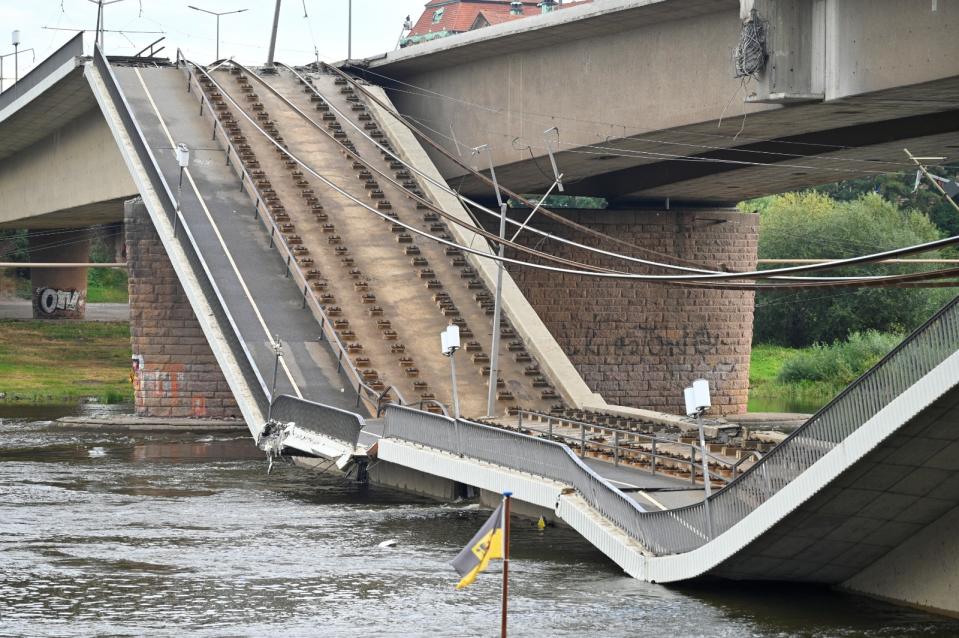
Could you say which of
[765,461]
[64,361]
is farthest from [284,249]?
[64,361]

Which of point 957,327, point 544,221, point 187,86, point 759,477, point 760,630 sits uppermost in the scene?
point 187,86

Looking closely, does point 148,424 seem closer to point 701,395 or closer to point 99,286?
point 701,395

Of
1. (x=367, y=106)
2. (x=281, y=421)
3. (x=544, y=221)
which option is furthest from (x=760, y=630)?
(x=544, y=221)

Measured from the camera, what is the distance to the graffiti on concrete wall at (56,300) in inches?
2803

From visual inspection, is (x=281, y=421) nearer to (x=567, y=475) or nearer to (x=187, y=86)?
(x=567, y=475)

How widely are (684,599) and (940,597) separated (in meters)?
3.20

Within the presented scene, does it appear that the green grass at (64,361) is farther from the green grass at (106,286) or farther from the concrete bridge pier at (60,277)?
the green grass at (106,286)

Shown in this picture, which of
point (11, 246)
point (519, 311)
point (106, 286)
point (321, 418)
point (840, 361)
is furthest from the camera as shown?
point (106, 286)

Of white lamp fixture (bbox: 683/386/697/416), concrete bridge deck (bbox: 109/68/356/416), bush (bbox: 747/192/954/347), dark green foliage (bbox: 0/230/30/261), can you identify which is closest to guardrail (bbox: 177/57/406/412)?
concrete bridge deck (bbox: 109/68/356/416)

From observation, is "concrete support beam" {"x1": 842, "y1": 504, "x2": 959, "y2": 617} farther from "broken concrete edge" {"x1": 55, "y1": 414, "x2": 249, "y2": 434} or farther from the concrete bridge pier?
the concrete bridge pier

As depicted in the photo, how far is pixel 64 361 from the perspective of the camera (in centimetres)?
6175

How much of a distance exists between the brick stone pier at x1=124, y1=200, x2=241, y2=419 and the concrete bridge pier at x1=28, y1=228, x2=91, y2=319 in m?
24.1

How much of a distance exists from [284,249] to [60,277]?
1335 inches

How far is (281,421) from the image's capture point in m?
A: 33.7
